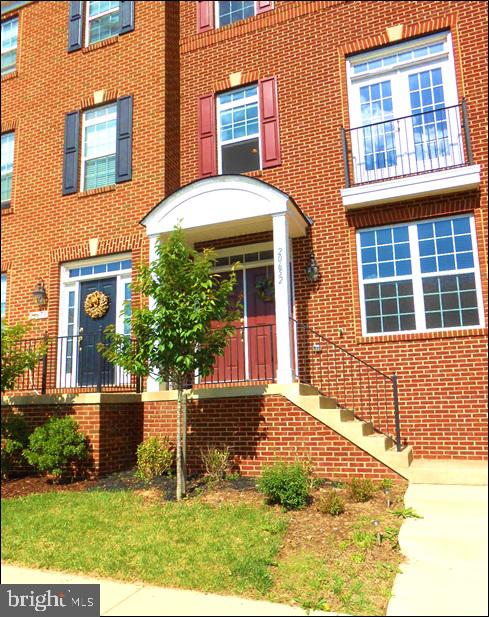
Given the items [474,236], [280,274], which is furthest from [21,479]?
[474,236]

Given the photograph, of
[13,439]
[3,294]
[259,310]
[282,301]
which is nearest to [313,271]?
[259,310]

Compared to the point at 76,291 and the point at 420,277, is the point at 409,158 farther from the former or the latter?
the point at 76,291

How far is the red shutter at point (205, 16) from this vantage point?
36.7ft

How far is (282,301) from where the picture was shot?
800 centimetres

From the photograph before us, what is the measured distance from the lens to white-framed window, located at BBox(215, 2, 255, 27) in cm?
1103

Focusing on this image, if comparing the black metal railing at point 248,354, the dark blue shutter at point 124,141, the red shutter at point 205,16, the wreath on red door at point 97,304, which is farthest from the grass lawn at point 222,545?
the red shutter at point 205,16

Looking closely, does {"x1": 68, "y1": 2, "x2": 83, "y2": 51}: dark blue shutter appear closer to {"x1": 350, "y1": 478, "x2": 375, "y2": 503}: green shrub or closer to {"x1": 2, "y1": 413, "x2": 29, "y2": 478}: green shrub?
{"x1": 2, "y1": 413, "x2": 29, "y2": 478}: green shrub

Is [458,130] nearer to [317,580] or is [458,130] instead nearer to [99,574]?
[317,580]

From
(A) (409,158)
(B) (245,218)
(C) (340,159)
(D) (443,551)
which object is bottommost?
(D) (443,551)

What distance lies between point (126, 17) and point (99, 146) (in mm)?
2873

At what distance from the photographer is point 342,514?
560 cm

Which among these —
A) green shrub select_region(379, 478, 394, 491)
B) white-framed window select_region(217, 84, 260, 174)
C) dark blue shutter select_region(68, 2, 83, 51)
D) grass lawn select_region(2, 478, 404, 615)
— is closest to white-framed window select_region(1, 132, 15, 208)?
dark blue shutter select_region(68, 2, 83, 51)

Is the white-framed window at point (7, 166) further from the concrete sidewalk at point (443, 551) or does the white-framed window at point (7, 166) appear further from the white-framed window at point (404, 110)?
the concrete sidewalk at point (443, 551)

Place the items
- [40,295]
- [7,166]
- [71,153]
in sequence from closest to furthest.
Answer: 1. [40,295]
2. [71,153]
3. [7,166]
